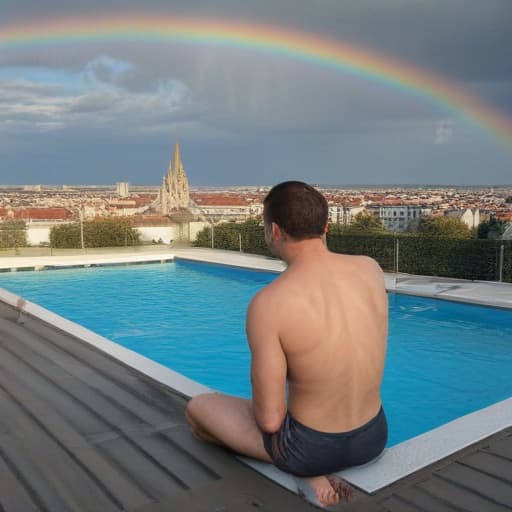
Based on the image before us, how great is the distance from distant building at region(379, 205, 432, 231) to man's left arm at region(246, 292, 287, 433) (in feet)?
34.3

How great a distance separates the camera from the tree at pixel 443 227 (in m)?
11.1

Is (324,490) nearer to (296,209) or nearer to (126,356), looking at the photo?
(296,209)

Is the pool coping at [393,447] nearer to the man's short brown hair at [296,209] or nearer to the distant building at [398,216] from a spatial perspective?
the man's short brown hair at [296,209]

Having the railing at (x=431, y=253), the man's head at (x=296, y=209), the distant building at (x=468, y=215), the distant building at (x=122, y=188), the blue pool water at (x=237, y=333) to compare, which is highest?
the distant building at (x=122, y=188)

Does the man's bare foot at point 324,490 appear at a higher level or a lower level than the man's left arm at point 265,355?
lower

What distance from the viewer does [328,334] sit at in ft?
6.28

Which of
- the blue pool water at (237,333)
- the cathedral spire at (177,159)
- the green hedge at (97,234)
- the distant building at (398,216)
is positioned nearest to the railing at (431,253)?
the distant building at (398,216)

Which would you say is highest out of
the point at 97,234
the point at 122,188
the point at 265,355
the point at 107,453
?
the point at 122,188

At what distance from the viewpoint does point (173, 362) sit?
21.0ft

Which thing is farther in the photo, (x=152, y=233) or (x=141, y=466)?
(x=152, y=233)

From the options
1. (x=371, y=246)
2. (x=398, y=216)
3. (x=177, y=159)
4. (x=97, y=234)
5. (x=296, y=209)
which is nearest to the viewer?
(x=296, y=209)

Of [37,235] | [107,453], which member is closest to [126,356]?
[107,453]

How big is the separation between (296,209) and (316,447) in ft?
2.62

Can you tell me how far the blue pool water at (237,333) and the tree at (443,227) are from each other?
2.94 meters
